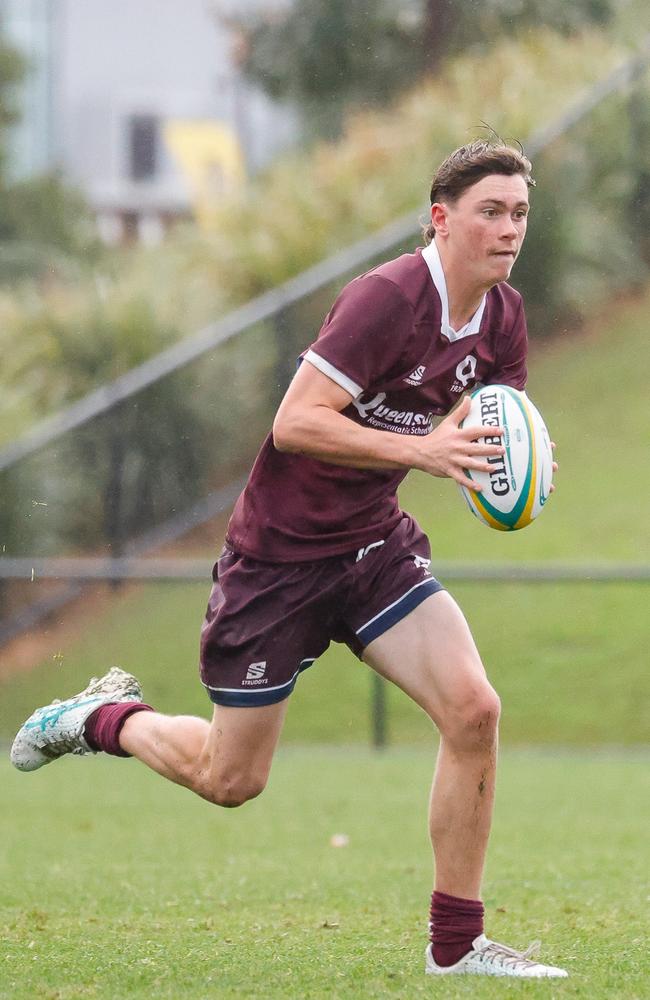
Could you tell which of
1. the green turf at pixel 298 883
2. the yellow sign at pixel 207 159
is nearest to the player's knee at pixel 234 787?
the green turf at pixel 298 883

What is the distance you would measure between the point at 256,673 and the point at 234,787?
386 millimetres

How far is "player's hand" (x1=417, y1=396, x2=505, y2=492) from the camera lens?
438cm

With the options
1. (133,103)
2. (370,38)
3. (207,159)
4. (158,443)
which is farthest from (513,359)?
(133,103)

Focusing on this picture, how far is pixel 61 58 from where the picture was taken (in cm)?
3631

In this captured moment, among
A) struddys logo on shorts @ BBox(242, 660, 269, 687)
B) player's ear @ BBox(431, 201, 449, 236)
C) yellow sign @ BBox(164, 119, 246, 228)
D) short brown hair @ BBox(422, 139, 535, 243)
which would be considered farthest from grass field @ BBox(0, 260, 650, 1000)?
yellow sign @ BBox(164, 119, 246, 228)

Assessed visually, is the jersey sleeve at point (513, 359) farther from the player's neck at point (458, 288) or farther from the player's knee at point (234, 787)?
the player's knee at point (234, 787)

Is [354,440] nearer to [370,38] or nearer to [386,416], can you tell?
[386,416]

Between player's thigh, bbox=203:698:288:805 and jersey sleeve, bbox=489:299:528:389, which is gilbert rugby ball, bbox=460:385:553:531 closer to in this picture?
jersey sleeve, bbox=489:299:528:389

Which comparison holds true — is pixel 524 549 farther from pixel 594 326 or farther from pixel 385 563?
pixel 385 563

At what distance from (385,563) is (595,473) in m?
12.6

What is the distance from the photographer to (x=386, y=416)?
15.9ft

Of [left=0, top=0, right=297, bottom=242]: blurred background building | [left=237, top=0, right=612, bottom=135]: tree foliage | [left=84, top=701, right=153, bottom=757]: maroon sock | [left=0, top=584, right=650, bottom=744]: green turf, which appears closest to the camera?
[left=84, top=701, right=153, bottom=757]: maroon sock

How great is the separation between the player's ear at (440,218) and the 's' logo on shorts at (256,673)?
1380 mm

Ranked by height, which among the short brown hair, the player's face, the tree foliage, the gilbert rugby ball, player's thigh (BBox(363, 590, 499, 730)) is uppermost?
the tree foliage
